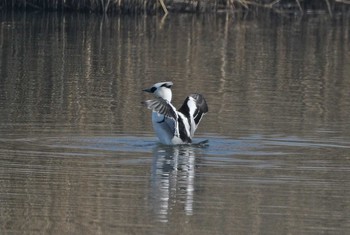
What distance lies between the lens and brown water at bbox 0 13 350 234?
28.8ft

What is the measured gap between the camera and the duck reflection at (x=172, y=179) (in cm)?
918

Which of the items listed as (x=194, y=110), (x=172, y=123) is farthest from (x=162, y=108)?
(x=194, y=110)

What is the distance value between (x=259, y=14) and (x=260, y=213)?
2811 cm

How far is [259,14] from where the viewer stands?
3669 cm

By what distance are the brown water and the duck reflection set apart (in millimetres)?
17

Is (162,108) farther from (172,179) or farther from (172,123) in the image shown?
(172,179)

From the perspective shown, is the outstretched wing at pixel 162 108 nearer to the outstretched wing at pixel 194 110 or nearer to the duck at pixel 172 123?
the duck at pixel 172 123

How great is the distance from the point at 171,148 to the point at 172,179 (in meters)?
1.86

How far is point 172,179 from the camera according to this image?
34.3 ft

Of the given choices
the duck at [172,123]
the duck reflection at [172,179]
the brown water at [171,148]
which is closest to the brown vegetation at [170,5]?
the brown water at [171,148]

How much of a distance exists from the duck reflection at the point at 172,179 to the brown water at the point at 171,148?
2cm

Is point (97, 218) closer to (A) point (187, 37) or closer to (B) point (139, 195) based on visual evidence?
(B) point (139, 195)

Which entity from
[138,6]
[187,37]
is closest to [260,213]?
[187,37]

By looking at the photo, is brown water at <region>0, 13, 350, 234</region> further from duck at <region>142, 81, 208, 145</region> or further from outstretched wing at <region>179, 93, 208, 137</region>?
outstretched wing at <region>179, 93, 208, 137</region>
